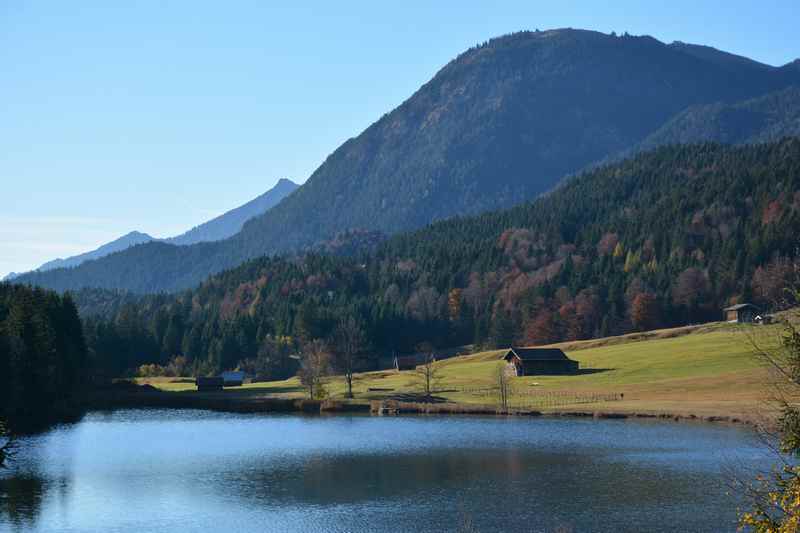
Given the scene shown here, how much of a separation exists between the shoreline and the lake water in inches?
170

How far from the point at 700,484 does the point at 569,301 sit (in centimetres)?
13204

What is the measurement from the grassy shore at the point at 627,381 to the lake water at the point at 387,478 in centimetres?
1047

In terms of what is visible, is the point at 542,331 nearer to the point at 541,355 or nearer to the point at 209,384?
the point at 541,355

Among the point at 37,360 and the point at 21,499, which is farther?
the point at 37,360

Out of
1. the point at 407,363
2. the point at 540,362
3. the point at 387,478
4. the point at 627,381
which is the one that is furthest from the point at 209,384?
the point at 387,478

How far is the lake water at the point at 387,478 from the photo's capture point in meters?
52.4

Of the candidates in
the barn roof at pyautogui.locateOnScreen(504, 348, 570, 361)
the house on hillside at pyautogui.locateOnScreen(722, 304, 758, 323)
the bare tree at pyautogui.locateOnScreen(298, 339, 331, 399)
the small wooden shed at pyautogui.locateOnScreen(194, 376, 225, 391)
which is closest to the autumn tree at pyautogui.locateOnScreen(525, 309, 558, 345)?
the house on hillside at pyautogui.locateOnScreen(722, 304, 758, 323)

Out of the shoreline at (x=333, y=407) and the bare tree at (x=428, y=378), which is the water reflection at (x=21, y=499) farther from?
the bare tree at (x=428, y=378)

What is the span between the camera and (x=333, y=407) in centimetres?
11862

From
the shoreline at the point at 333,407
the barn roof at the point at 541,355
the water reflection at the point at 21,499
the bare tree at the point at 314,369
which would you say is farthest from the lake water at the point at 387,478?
the barn roof at the point at 541,355

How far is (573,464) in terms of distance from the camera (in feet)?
225

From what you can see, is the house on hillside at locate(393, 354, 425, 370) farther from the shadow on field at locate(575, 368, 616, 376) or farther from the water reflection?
the water reflection

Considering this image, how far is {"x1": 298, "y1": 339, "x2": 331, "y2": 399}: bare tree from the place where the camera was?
128 metres

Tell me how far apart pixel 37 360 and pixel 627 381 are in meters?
68.7
